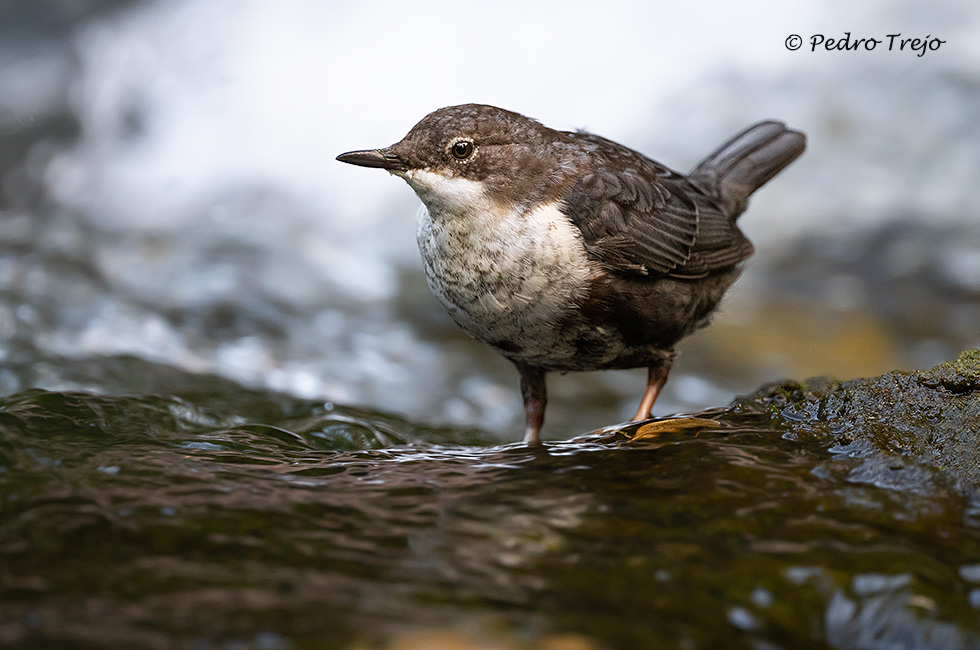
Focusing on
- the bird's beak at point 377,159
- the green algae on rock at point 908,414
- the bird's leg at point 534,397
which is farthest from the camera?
the bird's leg at point 534,397

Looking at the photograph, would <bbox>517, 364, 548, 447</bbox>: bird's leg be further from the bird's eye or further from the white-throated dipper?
the bird's eye

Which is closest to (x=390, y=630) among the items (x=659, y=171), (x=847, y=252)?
(x=659, y=171)

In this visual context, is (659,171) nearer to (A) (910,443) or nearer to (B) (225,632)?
(A) (910,443)

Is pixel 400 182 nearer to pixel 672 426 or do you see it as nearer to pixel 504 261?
pixel 504 261

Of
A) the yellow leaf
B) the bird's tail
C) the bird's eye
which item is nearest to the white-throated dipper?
the bird's eye

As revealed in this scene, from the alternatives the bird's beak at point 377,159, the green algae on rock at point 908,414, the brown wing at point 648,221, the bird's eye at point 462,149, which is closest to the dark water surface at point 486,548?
the green algae on rock at point 908,414

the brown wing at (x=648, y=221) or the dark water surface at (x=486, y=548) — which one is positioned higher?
the brown wing at (x=648, y=221)

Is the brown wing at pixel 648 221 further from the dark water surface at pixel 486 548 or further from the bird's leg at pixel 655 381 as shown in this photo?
the dark water surface at pixel 486 548
